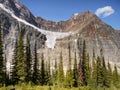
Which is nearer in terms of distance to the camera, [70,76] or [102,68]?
[70,76]

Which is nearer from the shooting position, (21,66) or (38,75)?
(21,66)

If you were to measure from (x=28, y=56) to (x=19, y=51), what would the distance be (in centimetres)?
704

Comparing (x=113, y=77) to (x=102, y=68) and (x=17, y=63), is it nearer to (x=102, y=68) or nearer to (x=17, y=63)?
(x=102, y=68)

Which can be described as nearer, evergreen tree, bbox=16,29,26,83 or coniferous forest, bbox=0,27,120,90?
coniferous forest, bbox=0,27,120,90

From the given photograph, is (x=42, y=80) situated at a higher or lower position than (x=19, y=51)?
lower

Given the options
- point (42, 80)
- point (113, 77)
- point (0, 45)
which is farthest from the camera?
point (113, 77)

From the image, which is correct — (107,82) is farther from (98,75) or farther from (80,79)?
(80,79)

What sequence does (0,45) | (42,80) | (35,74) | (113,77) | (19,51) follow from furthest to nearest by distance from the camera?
(113,77) < (42,80) < (35,74) < (19,51) < (0,45)

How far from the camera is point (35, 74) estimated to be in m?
74.8

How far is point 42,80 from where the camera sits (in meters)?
82.7

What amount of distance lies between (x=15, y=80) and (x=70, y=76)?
2967 centimetres

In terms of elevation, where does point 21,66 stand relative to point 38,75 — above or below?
above

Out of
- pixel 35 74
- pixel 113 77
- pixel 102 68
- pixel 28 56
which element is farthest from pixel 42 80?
pixel 113 77

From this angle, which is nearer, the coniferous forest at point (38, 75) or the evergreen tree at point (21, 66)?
the coniferous forest at point (38, 75)
